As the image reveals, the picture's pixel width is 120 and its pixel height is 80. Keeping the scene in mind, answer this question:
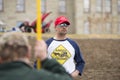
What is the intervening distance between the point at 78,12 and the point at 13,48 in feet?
141

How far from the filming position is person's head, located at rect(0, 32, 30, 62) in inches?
153

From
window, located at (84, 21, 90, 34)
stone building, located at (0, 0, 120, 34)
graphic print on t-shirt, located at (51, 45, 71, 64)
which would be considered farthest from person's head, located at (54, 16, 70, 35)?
window, located at (84, 21, 90, 34)

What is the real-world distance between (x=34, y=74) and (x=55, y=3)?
4387 cm

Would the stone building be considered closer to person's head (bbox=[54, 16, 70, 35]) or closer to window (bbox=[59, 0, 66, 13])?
window (bbox=[59, 0, 66, 13])

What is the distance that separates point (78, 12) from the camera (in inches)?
1839

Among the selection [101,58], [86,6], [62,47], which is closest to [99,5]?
[86,6]

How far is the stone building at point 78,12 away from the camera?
150 feet

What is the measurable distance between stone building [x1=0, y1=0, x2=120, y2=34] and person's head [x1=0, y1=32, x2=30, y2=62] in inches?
1614

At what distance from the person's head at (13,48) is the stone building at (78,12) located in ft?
134

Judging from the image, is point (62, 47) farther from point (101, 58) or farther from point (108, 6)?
point (108, 6)

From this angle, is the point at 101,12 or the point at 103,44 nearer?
the point at 103,44

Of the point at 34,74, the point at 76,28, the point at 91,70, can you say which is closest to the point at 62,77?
the point at 34,74

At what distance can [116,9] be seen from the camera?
1879 inches

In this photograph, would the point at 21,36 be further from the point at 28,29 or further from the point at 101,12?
the point at 101,12
